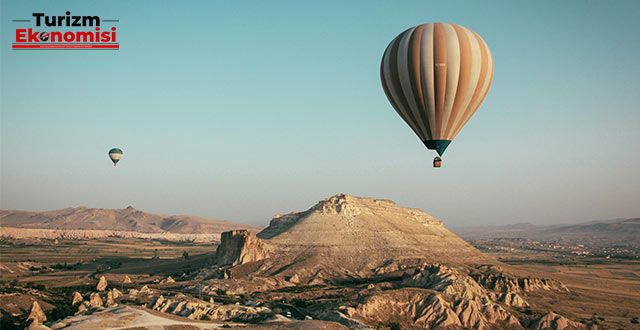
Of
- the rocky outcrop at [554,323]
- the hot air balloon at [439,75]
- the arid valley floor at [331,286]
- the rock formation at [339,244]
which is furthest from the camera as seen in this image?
the rock formation at [339,244]

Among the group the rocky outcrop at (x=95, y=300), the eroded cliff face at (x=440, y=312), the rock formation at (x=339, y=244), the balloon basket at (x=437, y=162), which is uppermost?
the balloon basket at (x=437, y=162)

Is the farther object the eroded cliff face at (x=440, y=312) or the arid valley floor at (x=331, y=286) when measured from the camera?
the eroded cliff face at (x=440, y=312)

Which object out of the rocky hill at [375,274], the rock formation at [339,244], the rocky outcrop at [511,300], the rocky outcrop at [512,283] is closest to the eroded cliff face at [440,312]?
the rocky hill at [375,274]

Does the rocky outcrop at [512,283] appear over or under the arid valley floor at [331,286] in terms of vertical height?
under

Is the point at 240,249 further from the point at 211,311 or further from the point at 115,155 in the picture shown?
the point at 211,311

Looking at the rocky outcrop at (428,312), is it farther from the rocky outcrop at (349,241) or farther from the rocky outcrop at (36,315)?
the rocky outcrop at (36,315)

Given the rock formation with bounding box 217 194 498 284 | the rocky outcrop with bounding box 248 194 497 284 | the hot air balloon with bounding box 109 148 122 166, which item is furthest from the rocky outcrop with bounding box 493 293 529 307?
the hot air balloon with bounding box 109 148 122 166

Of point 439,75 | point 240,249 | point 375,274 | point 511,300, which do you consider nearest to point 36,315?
point 439,75

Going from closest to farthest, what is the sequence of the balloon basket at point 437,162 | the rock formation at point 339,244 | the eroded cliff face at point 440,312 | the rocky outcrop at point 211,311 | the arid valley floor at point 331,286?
the balloon basket at point 437,162, the rocky outcrop at point 211,311, the arid valley floor at point 331,286, the eroded cliff face at point 440,312, the rock formation at point 339,244
